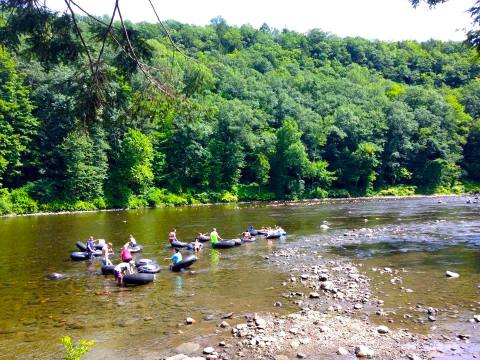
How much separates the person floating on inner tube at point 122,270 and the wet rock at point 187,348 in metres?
7.56

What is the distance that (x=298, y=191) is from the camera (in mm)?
71562

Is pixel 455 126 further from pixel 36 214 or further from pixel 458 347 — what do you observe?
pixel 458 347

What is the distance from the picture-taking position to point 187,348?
1177 centimetres

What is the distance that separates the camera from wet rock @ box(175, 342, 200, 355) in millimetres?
11594

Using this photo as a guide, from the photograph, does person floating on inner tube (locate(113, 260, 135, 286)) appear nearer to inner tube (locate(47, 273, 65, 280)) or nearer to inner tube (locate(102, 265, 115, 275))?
inner tube (locate(102, 265, 115, 275))

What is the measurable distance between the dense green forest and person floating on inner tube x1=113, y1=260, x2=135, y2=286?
6.50 metres

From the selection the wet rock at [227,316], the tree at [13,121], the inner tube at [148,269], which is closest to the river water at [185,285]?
the wet rock at [227,316]

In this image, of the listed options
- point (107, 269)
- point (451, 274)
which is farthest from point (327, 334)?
point (107, 269)

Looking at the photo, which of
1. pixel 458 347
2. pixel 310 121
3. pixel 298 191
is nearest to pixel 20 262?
pixel 458 347

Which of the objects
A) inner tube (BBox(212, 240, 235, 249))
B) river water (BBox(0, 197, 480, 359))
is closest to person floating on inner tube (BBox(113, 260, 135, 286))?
river water (BBox(0, 197, 480, 359))

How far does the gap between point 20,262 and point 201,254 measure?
9.79m

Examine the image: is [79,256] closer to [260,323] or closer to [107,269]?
[107,269]

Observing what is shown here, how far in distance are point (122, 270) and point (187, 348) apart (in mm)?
9111

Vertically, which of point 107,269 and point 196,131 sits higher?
point 196,131
